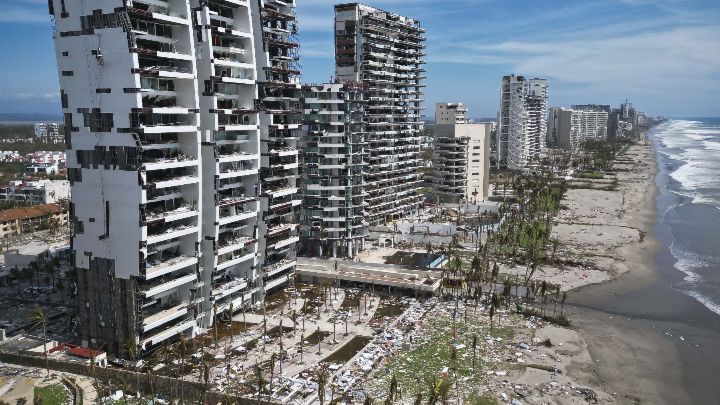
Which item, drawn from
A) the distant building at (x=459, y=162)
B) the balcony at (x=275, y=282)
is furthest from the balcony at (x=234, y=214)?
the distant building at (x=459, y=162)

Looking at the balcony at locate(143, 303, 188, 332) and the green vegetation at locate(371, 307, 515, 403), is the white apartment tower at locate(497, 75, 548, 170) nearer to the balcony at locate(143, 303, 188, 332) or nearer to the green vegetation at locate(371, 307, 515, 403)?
the green vegetation at locate(371, 307, 515, 403)

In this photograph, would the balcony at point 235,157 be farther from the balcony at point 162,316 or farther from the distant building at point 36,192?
the distant building at point 36,192

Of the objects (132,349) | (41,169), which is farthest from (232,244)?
(41,169)

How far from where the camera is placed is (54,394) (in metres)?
42.5

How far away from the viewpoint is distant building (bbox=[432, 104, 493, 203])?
12812 cm

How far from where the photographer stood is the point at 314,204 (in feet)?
273

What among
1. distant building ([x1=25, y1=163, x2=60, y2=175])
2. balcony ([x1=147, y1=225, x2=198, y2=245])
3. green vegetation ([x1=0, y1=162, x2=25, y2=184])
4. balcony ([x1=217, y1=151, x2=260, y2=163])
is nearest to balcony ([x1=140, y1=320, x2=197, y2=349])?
balcony ([x1=147, y1=225, x2=198, y2=245])

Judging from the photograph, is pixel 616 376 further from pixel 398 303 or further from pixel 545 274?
pixel 545 274

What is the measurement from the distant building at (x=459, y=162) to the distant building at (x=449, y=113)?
1.06 ft

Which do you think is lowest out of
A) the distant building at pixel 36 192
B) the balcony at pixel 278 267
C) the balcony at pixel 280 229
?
the balcony at pixel 278 267

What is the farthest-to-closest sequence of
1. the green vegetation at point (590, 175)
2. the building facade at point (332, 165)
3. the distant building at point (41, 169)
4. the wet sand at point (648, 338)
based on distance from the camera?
the green vegetation at point (590, 175) < the distant building at point (41, 169) < the building facade at point (332, 165) < the wet sand at point (648, 338)

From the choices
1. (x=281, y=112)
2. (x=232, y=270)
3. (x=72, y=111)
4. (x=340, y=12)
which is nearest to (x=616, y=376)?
(x=232, y=270)

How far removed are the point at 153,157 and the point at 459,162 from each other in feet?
291

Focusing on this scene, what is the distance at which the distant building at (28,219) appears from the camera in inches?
4102
